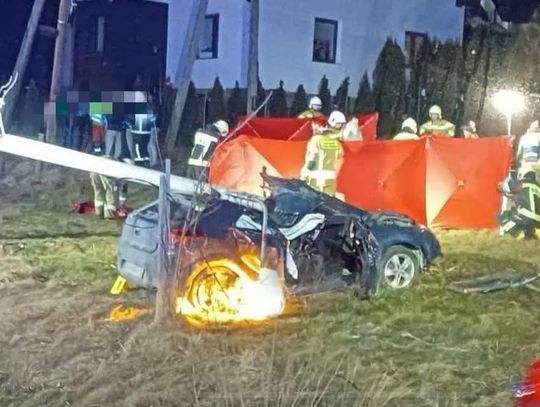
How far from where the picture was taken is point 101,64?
3012 centimetres

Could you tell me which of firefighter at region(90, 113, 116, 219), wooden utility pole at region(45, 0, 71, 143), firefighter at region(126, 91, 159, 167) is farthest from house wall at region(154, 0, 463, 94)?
firefighter at region(126, 91, 159, 167)

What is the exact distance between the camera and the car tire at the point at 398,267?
379 inches

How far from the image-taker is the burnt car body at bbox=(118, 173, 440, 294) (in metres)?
8.49

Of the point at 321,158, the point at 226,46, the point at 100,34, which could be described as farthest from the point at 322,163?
the point at 100,34

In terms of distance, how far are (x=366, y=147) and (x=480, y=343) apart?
692cm

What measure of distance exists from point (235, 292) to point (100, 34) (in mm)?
23268

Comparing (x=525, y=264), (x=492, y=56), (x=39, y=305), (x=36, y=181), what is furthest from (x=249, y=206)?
(x=492, y=56)

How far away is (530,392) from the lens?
4867 millimetres

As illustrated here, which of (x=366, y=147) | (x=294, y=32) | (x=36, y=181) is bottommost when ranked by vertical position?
(x=36, y=181)

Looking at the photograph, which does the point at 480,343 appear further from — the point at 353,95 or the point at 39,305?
the point at 353,95

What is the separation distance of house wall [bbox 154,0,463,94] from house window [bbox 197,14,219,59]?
19 centimetres

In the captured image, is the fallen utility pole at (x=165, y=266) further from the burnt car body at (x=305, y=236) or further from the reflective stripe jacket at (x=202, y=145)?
the reflective stripe jacket at (x=202, y=145)

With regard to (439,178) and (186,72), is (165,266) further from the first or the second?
(186,72)

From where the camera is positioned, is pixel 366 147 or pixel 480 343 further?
pixel 366 147
